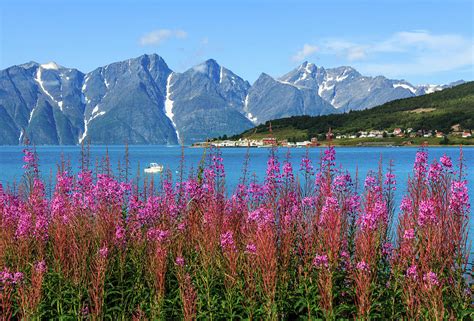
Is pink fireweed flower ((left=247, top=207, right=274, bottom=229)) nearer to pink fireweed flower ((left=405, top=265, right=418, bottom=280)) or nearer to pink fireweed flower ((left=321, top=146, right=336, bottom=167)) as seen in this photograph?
pink fireweed flower ((left=405, top=265, right=418, bottom=280))

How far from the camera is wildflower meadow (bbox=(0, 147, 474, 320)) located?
7492mm

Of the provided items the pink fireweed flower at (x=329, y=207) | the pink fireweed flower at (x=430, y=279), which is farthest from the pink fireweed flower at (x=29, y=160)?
the pink fireweed flower at (x=430, y=279)

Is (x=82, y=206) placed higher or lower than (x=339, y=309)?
higher

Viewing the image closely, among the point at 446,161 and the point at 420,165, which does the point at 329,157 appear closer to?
the point at 420,165

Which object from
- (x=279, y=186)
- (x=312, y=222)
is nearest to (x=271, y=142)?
(x=279, y=186)

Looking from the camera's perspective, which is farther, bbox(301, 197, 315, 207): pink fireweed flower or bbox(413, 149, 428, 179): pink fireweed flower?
bbox(413, 149, 428, 179): pink fireweed flower

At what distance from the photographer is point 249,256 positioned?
7824mm

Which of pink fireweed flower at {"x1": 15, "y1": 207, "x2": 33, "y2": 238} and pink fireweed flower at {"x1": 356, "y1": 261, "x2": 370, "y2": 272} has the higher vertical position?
pink fireweed flower at {"x1": 15, "y1": 207, "x2": 33, "y2": 238}

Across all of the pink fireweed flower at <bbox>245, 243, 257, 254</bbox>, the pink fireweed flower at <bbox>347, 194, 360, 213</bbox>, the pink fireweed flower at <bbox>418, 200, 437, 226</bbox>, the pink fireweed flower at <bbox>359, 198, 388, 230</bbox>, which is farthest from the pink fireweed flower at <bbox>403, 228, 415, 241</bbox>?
the pink fireweed flower at <bbox>347, 194, 360, 213</bbox>

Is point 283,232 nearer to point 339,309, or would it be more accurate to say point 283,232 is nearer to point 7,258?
point 339,309

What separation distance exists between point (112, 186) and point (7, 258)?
2.23m

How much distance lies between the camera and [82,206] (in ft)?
35.6

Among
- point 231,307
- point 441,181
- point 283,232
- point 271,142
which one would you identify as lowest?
point 231,307

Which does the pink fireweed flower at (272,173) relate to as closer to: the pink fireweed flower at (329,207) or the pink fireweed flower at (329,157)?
the pink fireweed flower at (329,157)
